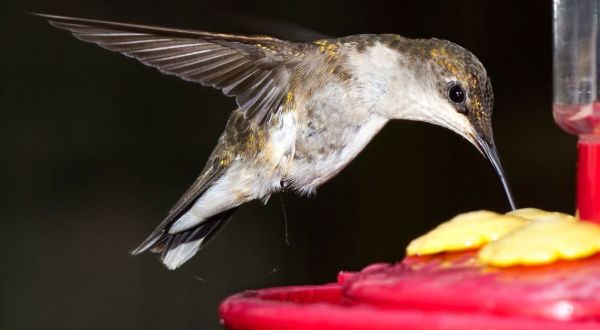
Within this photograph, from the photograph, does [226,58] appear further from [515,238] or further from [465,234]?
[515,238]

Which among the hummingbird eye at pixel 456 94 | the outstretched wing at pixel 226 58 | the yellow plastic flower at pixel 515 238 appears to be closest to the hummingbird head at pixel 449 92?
the hummingbird eye at pixel 456 94

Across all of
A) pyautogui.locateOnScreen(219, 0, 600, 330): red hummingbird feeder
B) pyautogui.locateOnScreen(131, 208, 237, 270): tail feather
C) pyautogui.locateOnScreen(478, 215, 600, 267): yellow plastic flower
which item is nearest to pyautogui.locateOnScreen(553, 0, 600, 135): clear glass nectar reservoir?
pyautogui.locateOnScreen(219, 0, 600, 330): red hummingbird feeder

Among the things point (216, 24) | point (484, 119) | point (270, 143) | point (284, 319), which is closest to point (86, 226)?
point (216, 24)

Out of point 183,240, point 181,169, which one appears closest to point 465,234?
point 183,240

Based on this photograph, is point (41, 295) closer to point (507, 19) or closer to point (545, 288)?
point (507, 19)

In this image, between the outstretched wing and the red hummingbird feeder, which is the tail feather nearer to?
the outstretched wing
